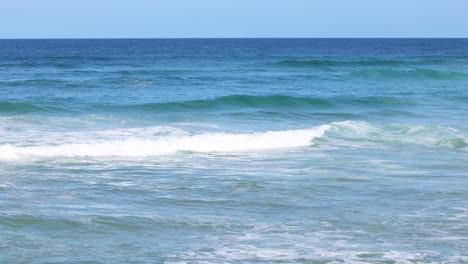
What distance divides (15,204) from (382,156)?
7147mm

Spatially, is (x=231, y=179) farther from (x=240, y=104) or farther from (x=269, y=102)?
(x=269, y=102)

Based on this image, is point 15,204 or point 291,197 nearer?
point 15,204

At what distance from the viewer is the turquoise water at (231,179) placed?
8.30m

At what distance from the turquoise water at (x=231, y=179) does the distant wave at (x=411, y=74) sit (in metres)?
11.2

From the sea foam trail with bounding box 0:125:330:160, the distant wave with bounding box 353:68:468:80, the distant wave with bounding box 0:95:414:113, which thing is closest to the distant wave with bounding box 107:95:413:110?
the distant wave with bounding box 0:95:414:113

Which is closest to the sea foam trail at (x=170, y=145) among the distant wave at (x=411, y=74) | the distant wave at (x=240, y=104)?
the distant wave at (x=240, y=104)

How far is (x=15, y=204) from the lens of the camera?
1005 cm

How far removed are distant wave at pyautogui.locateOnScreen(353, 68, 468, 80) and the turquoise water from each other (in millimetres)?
11176

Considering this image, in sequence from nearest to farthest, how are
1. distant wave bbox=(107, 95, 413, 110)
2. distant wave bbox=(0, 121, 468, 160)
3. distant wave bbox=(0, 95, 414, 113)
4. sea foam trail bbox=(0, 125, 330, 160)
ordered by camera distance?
sea foam trail bbox=(0, 125, 330, 160) < distant wave bbox=(0, 121, 468, 160) < distant wave bbox=(0, 95, 414, 113) < distant wave bbox=(107, 95, 413, 110)

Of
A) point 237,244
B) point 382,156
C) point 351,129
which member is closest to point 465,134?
point 351,129

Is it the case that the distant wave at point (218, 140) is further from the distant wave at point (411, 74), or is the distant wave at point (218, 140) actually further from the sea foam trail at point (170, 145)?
the distant wave at point (411, 74)

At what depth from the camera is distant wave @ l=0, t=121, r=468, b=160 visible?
1480 centimetres

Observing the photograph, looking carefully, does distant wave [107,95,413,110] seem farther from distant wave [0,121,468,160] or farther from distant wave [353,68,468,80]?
distant wave [353,68,468,80]

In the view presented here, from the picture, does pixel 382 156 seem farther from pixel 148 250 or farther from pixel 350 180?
pixel 148 250
